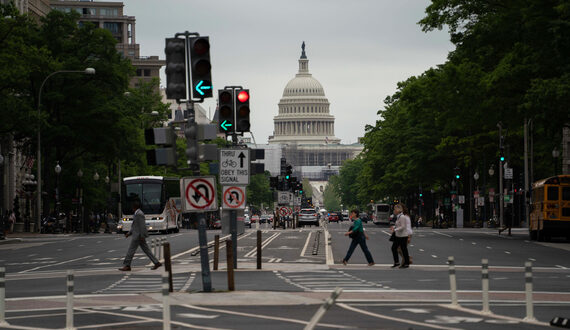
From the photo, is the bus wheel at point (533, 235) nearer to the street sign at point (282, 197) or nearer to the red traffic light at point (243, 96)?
the street sign at point (282, 197)

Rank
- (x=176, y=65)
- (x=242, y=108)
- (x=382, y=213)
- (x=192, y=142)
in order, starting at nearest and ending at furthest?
1. (x=176, y=65)
2. (x=192, y=142)
3. (x=242, y=108)
4. (x=382, y=213)

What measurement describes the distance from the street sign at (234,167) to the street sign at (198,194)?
5.38 m

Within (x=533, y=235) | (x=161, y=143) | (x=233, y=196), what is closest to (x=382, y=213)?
(x=533, y=235)

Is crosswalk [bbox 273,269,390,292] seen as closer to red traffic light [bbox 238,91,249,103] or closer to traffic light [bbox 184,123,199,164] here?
traffic light [bbox 184,123,199,164]

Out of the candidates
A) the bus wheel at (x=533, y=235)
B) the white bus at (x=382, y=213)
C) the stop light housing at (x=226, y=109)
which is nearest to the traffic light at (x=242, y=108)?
the stop light housing at (x=226, y=109)

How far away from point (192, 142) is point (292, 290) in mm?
3927

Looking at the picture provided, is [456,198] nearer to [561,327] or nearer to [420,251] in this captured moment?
[420,251]

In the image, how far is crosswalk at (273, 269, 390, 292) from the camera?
25.0 meters

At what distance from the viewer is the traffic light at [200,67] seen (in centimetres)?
2156

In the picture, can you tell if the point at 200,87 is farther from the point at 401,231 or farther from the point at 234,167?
the point at 401,231

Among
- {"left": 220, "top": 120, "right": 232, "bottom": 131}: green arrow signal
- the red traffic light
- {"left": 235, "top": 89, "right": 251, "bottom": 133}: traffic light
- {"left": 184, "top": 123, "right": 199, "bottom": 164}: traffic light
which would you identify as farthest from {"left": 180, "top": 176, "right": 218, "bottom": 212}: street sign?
the red traffic light

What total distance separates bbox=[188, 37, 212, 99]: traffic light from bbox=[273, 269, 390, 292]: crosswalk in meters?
5.00

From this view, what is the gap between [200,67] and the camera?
71.1ft

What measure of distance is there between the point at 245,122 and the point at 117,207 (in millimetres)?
80040
